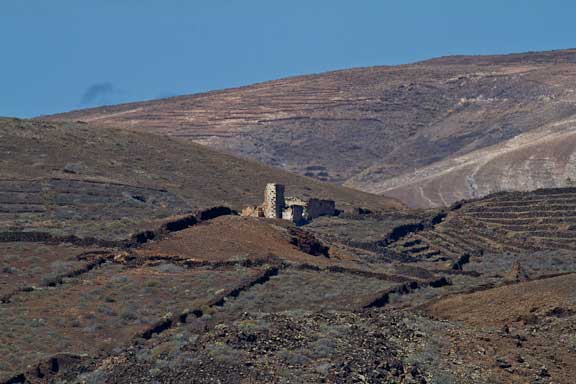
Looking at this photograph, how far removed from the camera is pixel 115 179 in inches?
3730

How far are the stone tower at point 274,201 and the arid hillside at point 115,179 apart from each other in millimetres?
3949

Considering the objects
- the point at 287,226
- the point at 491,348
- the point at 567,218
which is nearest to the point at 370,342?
the point at 491,348

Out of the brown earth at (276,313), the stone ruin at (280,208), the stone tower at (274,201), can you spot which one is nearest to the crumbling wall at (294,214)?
the stone ruin at (280,208)

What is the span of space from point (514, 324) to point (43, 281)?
55.4 feet

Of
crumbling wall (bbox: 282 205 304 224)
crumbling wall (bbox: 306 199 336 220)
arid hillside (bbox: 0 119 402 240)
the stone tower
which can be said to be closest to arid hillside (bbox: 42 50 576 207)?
arid hillside (bbox: 0 119 402 240)

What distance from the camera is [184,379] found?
27.3 meters

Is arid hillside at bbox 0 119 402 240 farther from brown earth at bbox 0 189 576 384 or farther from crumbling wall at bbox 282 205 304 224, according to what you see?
brown earth at bbox 0 189 576 384

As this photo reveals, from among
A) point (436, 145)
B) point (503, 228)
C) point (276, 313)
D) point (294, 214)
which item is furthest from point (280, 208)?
point (436, 145)

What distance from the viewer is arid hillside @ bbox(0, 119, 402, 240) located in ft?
253

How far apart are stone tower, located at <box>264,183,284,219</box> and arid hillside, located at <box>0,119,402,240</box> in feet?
13.0

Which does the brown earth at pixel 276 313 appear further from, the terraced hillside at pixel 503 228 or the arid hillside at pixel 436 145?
the arid hillside at pixel 436 145

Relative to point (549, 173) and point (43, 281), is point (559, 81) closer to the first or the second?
point (549, 173)

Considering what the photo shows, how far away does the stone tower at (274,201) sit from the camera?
246 feet

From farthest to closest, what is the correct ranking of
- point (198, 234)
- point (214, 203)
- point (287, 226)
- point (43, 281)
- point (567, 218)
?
1. point (214, 203)
2. point (567, 218)
3. point (287, 226)
4. point (198, 234)
5. point (43, 281)
